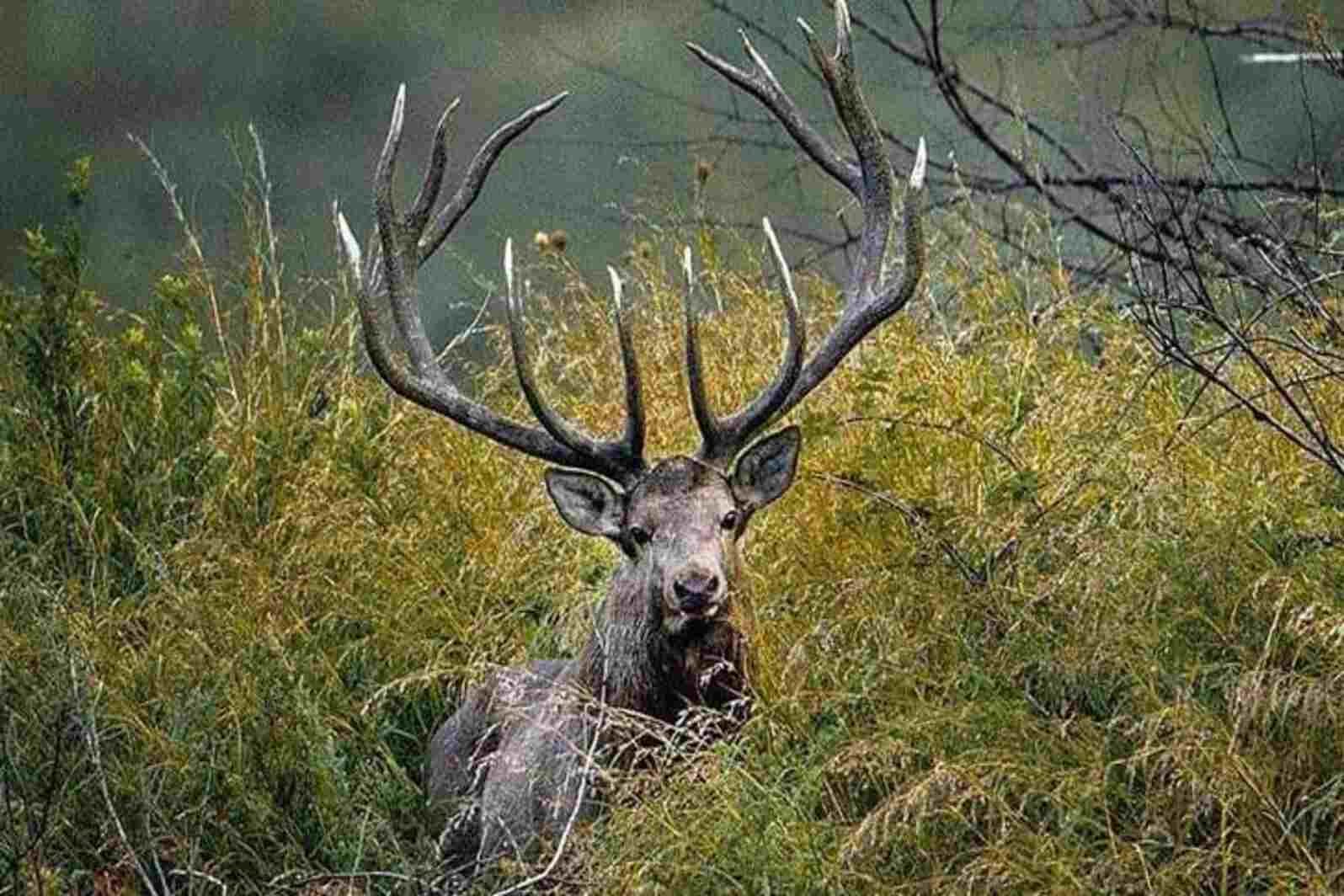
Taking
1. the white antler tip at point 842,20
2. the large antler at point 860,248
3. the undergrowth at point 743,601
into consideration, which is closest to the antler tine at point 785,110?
the large antler at point 860,248

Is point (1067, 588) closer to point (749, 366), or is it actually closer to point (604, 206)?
point (749, 366)

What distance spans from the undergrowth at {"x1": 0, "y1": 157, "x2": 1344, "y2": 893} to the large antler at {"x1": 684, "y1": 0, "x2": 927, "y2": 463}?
305mm

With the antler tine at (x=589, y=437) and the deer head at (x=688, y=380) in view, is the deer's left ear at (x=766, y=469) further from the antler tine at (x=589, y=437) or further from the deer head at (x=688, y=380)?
the antler tine at (x=589, y=437)

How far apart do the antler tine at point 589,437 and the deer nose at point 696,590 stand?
1.48 feet

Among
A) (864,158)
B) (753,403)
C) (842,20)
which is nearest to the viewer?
(753,403)

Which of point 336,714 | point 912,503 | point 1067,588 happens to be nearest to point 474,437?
point 336,714

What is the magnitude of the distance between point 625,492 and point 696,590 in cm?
48

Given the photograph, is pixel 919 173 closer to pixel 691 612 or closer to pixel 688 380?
pixel 688 380

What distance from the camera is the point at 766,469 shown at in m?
7.41

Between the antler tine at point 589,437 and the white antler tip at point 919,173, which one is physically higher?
the white antler tip at point 919,173


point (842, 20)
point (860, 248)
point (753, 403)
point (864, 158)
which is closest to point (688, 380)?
point (753, 403)

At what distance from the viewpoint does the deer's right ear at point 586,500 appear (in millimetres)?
7375

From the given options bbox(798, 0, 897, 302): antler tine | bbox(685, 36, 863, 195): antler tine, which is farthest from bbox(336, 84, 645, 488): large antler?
bbox(798, 0, 897, 302): antler tine

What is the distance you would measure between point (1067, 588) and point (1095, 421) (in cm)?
115
